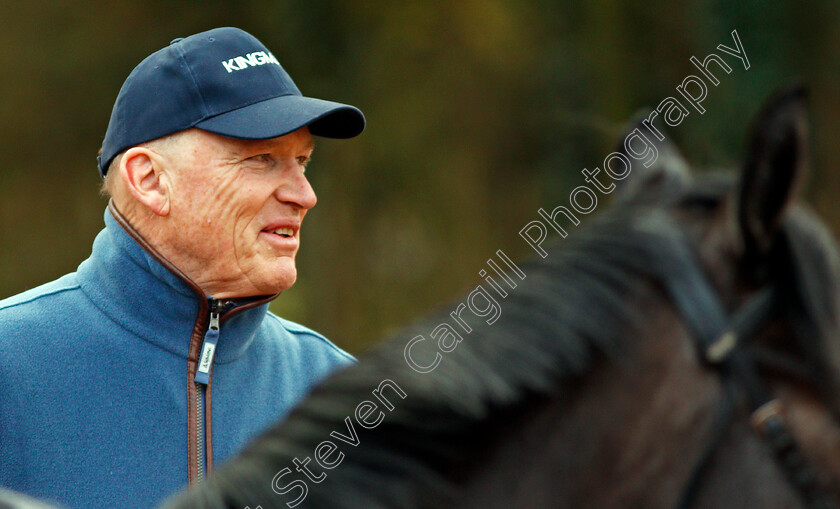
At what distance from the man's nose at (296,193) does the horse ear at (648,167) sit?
72 centimetres

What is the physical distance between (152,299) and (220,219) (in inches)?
7.3

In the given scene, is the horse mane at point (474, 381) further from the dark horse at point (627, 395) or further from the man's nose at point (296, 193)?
the man's nose at point (296, 193)

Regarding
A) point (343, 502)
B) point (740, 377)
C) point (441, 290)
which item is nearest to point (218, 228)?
point (343, 502)

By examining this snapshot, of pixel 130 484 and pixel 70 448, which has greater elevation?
pixel 70 448

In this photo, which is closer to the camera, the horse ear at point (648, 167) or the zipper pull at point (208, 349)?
the horse ear at point (648, 167)

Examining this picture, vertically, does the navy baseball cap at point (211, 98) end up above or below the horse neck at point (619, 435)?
above

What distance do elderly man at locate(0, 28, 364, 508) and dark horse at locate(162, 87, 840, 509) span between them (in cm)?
62

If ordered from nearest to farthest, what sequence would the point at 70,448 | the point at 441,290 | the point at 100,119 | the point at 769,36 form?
1. the point at 70,448
2. the point at 769,36
3. the point at 441,290
4. the point at 100,119

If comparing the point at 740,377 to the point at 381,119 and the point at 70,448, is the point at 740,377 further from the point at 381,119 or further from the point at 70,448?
the point at 381,119

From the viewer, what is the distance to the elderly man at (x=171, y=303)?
4.62ft

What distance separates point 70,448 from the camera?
1396mm

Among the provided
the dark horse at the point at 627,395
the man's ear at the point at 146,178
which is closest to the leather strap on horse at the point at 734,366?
the dark horse at the point at 627,395

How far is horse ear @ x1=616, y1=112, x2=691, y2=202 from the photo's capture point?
94cm

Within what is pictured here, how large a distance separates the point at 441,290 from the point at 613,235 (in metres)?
5.28
